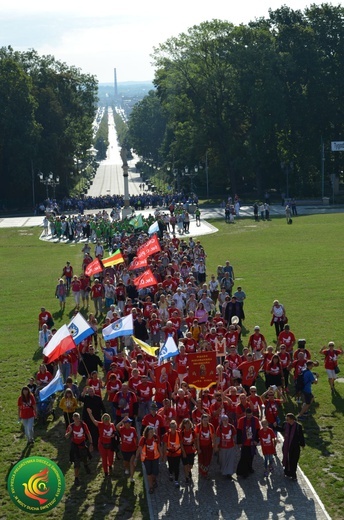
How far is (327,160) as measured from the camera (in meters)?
76.6

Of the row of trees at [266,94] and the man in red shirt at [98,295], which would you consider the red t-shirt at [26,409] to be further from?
the row of trees at [266,94]

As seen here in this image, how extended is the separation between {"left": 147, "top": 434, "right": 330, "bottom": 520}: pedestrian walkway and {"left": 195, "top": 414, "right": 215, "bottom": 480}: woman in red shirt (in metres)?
0.24

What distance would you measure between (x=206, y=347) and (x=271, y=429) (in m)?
3.73

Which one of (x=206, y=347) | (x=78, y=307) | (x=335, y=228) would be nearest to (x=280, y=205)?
(x=335, y=228)

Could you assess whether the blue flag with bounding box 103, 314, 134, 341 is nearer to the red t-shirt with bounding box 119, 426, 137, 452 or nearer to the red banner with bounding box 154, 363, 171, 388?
the red banner with bounding box 154, 363, 171, 388

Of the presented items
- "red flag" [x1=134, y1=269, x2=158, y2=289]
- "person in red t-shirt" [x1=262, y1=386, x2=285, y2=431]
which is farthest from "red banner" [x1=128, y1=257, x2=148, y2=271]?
"person in red t-shirt" [x1=262, y1=386, x2=285, y2=431]

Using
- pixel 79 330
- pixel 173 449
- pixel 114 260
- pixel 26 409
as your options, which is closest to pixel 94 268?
pixel 114 260

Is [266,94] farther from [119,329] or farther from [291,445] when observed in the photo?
[291,445]

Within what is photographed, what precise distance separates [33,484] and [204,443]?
3933 millimetres

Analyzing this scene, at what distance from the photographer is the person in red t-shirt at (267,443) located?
14.1m

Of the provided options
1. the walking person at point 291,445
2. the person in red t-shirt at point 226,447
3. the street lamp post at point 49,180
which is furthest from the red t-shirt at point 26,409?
the street lamp post at point 49,180

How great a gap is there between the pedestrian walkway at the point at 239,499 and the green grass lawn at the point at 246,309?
0.28 meters

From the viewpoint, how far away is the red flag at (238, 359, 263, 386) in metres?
17.0

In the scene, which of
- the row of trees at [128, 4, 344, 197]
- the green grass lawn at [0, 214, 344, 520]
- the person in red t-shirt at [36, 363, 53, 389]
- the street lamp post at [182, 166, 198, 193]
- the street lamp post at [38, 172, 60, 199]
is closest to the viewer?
the green grass lawn at [0, 214, 344, 520]
